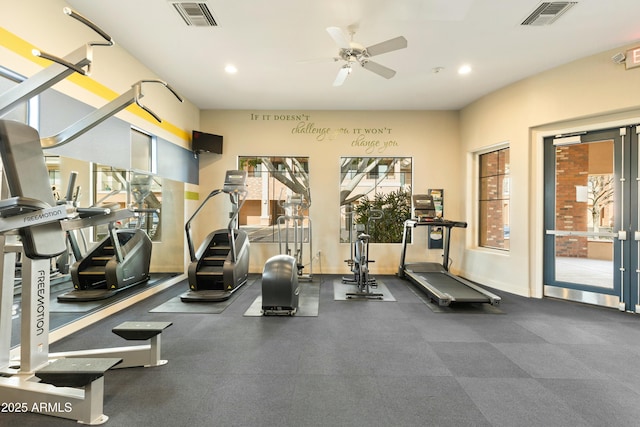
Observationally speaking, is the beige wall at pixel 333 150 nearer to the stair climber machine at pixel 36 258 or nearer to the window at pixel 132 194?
the window at pixel 132 194

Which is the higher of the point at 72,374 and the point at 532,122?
the point at 532,122

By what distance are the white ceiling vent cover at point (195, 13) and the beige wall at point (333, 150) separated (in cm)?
316

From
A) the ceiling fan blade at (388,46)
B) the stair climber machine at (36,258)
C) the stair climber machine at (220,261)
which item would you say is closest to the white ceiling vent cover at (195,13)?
the stair climber machine at (36,258)

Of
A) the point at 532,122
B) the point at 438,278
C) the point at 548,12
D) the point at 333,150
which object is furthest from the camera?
the point at 333,150

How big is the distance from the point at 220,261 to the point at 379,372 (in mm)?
3358

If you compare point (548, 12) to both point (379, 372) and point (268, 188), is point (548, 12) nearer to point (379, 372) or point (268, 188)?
point (379, 372)

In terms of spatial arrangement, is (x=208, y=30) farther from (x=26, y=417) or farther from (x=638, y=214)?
(x=638, y=214)

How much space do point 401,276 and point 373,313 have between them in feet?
6.83

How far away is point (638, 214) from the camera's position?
436 centimetres

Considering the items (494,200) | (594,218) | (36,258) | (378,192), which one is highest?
(378,192)

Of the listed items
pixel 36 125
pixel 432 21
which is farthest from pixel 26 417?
pixel 432 21

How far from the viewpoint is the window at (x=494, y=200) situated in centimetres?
583

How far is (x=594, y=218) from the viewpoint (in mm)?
4789

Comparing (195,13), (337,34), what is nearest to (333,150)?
(337,34)
